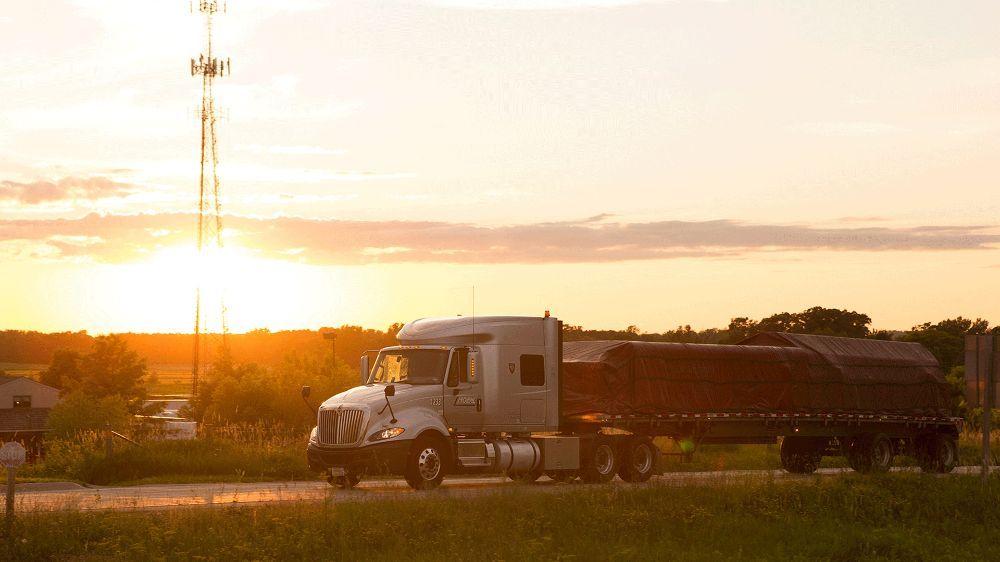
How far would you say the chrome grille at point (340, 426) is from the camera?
88.5ft

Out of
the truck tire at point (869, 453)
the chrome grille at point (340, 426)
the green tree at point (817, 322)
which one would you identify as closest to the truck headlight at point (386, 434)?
the chrome grille at point (340, 426)

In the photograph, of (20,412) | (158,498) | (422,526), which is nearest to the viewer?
(422,526)

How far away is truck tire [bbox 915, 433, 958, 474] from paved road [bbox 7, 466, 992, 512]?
10.4 meters

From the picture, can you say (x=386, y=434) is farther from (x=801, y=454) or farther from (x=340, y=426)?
(x=801, y=454)

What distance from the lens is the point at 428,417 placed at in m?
27.5

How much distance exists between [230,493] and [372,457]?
2.97 m

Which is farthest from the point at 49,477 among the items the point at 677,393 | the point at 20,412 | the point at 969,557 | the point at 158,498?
the point at 20,412

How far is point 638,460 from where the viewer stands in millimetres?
31078

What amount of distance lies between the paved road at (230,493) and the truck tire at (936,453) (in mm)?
10439

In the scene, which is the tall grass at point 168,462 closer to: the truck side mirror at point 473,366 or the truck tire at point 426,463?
the truck tire at point 426,463

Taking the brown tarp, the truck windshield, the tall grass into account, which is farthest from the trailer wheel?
the tall grass

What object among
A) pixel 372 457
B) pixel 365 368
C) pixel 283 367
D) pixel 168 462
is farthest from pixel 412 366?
pixel 283 367

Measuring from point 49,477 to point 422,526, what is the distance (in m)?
14.7

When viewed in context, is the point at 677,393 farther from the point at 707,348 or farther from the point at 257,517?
the point at 257,517
